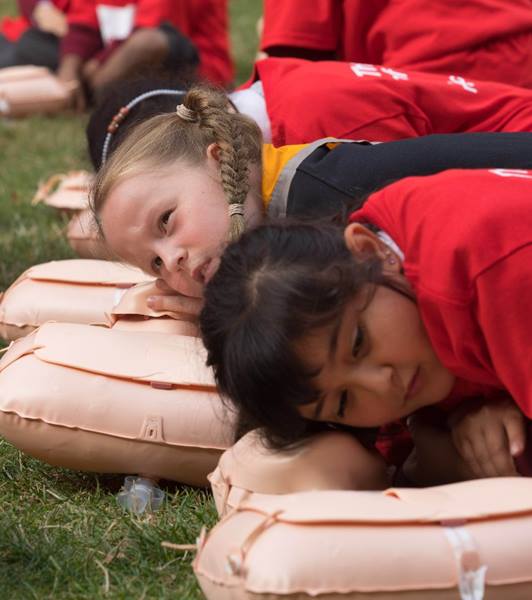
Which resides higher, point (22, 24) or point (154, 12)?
point (154, 12)

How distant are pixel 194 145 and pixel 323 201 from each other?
32 cm

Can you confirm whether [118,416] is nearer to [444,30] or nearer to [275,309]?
[275,309]

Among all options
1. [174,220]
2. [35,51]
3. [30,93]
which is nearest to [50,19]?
[35,51]

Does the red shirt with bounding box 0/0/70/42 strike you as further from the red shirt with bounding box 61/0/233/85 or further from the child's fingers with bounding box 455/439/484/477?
the child's fingers with bounding box 455/439/484/477

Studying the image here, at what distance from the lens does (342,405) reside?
174 cm

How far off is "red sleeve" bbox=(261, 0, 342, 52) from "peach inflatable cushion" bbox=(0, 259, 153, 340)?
94cm

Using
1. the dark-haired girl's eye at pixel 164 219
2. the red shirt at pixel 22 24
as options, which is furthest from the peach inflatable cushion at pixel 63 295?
the red shirt at pixel 22 24

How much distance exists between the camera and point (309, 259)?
5.66ft

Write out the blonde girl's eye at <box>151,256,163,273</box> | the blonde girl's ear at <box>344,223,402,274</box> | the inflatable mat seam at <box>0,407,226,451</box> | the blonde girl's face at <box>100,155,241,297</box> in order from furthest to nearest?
the blonde girl's eye at <box>151,256,163,273</box>, the blonde girl's face at <box>100,155,241,297</box>, the inflatable mat seam at <box>0,407,226,451</box>, the blonde girl's ear at <box>344,223,402,274</box>

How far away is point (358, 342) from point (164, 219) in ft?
2.36

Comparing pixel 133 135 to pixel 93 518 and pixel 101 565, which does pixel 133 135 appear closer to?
pixel 93 518

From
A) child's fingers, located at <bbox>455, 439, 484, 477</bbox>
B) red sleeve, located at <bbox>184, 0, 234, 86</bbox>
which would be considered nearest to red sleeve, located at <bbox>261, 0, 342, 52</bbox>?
child's fingers, located at <bbox>455, 439, 484, 477</bbox>

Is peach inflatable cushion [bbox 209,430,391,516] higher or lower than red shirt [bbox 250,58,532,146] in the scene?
lower

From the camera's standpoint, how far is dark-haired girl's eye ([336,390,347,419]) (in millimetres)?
1728
